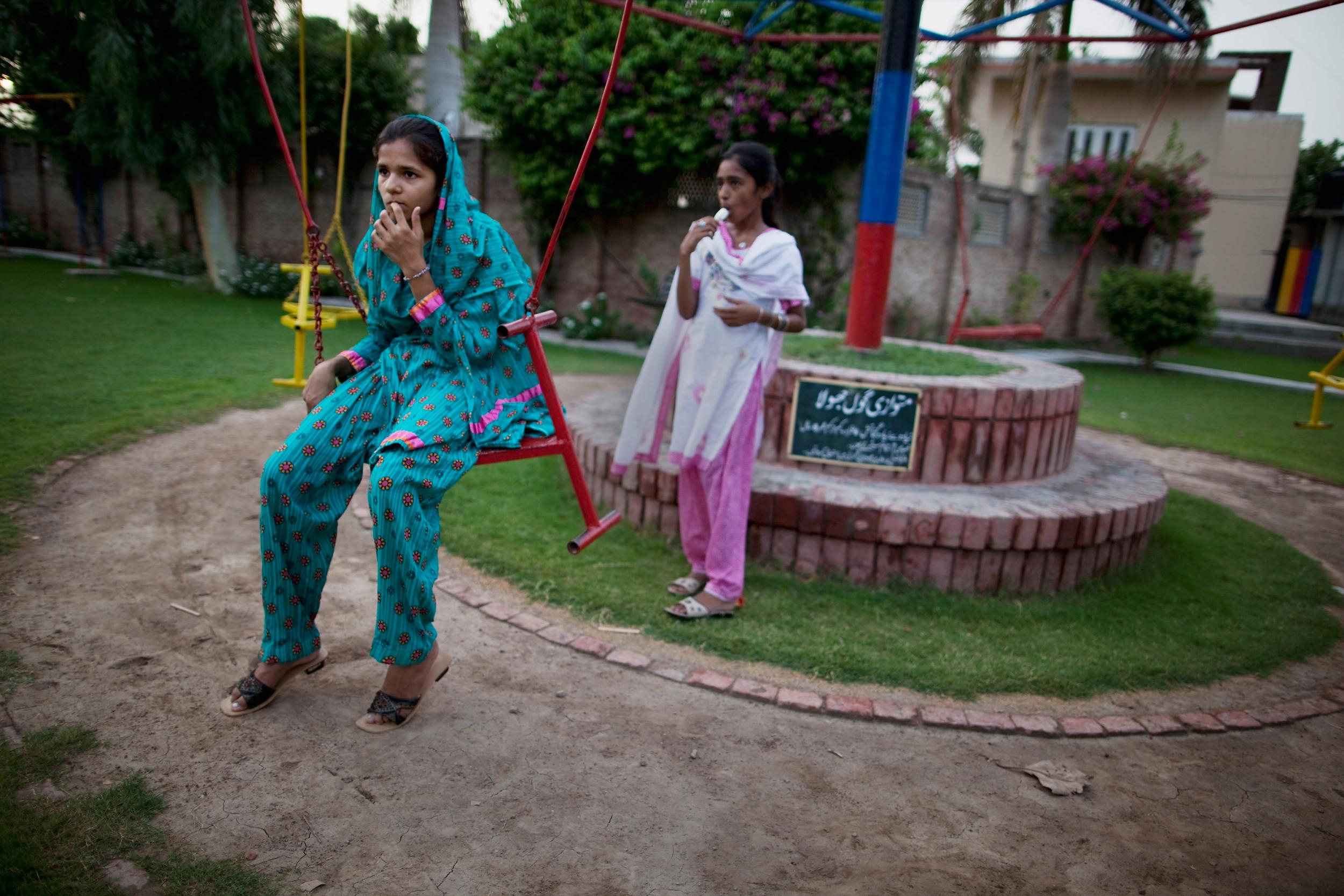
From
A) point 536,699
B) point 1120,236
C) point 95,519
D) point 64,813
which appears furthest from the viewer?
point 1120,236

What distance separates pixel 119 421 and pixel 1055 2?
641cm

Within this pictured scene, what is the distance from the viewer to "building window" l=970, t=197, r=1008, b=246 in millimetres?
14422

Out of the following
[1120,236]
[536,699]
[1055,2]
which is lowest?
[536,699]

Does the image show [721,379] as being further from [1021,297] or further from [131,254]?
[131,254]

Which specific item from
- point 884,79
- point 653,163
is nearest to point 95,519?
point 884,79

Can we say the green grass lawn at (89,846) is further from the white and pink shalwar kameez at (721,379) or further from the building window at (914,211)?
the building window at (914,211)

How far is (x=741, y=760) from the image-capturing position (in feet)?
7.96

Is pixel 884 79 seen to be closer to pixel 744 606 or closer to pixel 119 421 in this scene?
pixel 744 606

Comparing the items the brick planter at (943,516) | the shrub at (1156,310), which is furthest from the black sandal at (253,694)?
the shrub at (1156,310)

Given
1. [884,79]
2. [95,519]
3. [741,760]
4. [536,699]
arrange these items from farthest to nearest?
[884,79] < [95,519] < [536,699] < [741,760]

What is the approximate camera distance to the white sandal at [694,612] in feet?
10.8

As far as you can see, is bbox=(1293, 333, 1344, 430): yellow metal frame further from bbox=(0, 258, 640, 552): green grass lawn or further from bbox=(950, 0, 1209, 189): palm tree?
bbox=(950, 0, 1209, 189): palm tree

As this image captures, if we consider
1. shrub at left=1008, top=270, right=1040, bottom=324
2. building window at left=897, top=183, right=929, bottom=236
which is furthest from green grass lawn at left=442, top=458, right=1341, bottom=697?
shrub at left=1008, top=270, right=1040, bottom=324

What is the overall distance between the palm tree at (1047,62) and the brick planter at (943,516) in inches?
381
